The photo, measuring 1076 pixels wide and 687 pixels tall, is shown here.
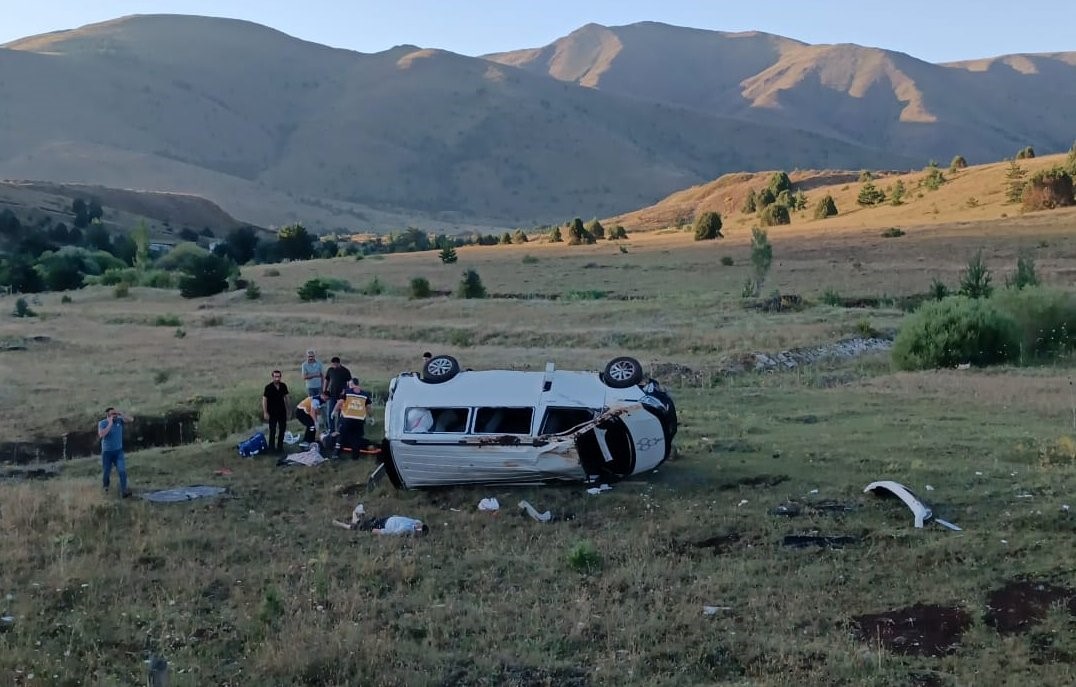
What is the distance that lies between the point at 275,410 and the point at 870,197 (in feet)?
258

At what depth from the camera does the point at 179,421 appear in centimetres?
2341

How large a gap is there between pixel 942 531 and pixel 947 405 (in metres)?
9.52

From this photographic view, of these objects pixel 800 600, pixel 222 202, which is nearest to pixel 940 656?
pixel 800 600

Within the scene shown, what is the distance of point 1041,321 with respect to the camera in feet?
94.9

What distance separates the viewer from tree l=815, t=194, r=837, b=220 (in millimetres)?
86062

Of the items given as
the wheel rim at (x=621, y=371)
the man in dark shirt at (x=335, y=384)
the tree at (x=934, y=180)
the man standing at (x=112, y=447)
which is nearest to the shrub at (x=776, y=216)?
the tree at (x=934, y=180)

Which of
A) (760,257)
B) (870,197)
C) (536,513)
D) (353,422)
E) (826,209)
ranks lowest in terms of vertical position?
(536,513)

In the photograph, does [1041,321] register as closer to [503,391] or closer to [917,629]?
[503,391]

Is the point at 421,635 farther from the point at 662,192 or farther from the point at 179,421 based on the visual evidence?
the point at 662,192

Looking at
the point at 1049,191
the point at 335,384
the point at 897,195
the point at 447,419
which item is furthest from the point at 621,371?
the point at 897,195

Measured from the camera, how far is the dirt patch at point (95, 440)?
20328mm

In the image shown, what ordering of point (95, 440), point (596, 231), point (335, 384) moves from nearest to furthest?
point (335, 384) < point (95, 440) < point (596, 231)

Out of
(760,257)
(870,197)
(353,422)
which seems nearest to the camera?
(353,422)

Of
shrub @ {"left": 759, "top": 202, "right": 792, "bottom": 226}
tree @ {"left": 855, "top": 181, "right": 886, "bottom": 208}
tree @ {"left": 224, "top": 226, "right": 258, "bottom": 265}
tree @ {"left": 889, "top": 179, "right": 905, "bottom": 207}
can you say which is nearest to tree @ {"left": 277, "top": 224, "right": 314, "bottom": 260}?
tree @ {"left": 224, "top": 226, "right": 258, "bottom": 265}
